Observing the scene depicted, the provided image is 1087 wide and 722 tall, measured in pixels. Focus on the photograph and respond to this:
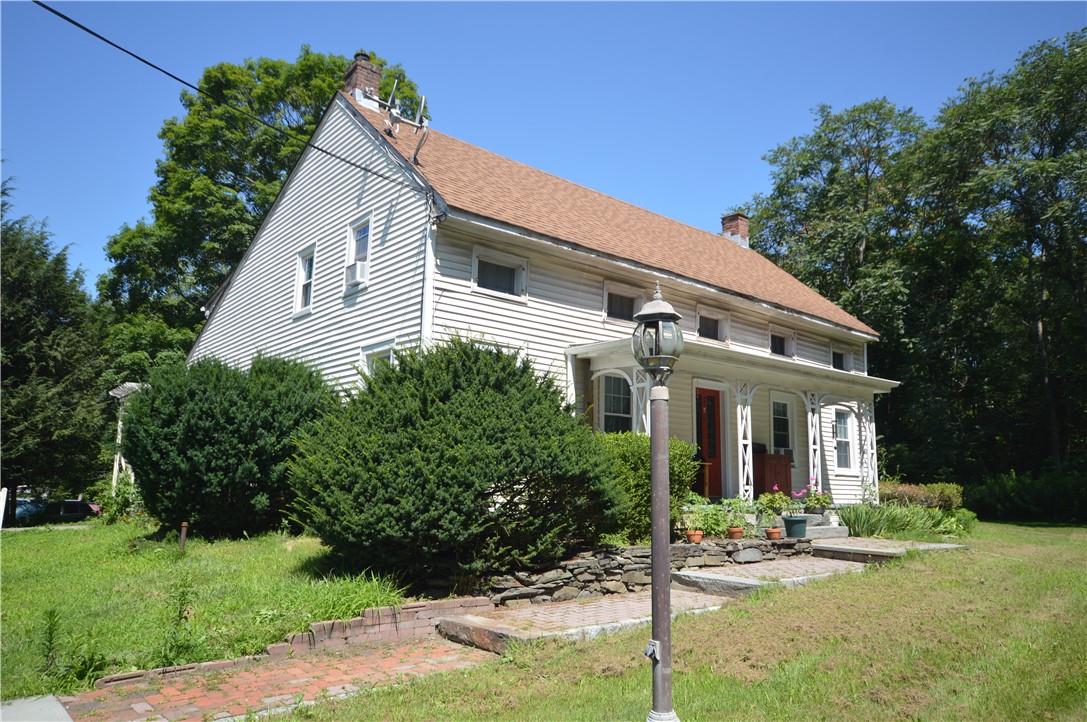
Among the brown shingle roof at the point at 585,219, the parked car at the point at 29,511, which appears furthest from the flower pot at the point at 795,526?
the parked car at the point at 29,511

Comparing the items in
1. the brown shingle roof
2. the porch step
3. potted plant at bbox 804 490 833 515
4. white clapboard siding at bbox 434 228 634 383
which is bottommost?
the porch step

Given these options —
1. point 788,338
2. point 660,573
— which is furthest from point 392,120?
point 660,573

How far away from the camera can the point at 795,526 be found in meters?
11.8

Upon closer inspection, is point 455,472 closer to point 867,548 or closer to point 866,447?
point 867,548

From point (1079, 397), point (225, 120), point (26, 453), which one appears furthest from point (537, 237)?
point (225, 120)

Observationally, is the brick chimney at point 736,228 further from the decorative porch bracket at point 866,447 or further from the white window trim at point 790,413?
the decorative porch bracket at point 866,447

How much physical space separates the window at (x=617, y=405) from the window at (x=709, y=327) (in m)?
2.86

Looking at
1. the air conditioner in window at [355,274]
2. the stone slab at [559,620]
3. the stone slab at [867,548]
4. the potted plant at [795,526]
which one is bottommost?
the stone slab at [559,620]

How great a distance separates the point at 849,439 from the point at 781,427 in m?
3.07

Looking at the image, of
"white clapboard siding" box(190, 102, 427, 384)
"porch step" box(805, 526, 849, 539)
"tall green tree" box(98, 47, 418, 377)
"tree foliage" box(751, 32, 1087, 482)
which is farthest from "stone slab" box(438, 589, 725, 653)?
"tall green tree" box(98, 47, 418, 377)

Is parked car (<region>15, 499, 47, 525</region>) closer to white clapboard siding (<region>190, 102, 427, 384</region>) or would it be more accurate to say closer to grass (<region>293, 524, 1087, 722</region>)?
white clapboard siding (<region>190, 102, 427, 384</region>)

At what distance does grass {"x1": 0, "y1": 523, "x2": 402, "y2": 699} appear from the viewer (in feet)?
18.8

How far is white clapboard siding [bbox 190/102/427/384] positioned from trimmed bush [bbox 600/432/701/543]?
13.2 feet

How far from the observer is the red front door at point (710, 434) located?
15.8 m
